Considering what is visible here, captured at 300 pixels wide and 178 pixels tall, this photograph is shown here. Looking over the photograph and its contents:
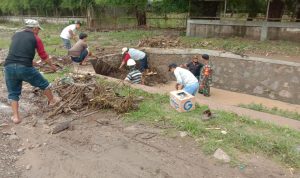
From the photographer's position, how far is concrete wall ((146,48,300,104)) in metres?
8.95

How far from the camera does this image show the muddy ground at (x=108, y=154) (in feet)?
11.8

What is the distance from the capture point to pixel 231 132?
4379 mm

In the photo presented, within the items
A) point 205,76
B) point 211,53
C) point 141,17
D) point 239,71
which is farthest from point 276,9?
point 141,17

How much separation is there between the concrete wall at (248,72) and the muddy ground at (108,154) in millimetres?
6038

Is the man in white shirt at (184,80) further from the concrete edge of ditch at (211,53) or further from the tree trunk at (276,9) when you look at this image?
the tree trunk at (276,9)

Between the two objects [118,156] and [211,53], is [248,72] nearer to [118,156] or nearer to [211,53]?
[211,53]

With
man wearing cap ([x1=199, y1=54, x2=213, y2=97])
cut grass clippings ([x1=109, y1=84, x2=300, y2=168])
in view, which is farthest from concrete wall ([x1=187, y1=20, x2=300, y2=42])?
cut grass clippings ([x1=109, y1=84, x2=300, y2=168])

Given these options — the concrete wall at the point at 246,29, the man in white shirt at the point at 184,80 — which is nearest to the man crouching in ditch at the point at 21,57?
the man in white shirt at the point at 184,80

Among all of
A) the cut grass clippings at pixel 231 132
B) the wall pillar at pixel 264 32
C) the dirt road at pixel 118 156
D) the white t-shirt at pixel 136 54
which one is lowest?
the dirt road at pixel 118 156

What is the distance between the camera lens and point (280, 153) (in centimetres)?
388

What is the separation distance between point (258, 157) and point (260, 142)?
1.05 ft

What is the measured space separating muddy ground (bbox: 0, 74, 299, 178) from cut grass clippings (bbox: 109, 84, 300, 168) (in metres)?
0.18

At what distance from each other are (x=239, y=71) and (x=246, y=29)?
4030 millimetres

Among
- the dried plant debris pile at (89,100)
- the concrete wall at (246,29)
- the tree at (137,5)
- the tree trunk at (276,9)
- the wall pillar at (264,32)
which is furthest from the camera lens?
the tree at (137,5)
